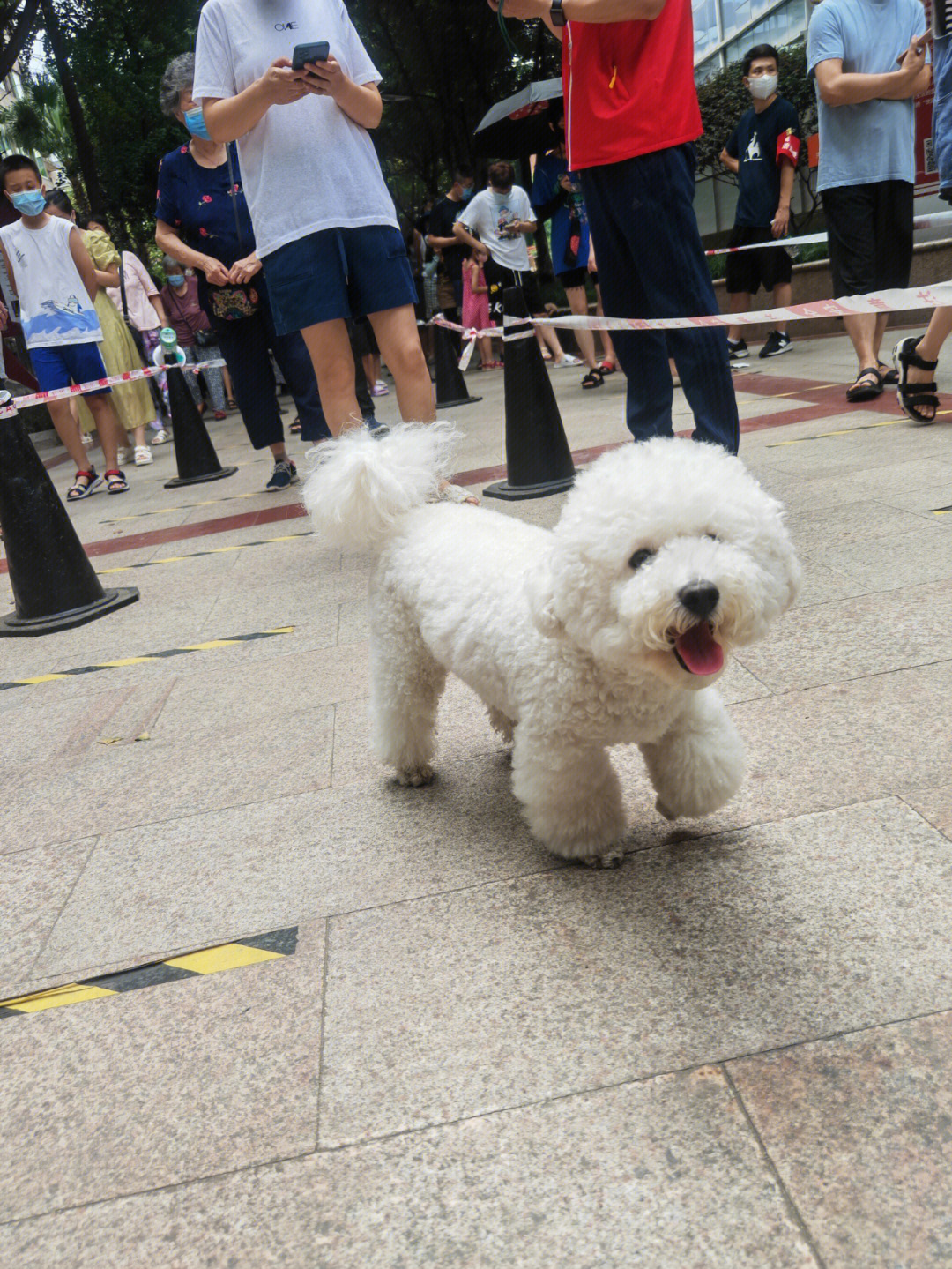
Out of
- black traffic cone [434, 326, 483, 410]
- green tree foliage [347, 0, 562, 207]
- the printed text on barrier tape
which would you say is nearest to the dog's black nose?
the printed text on barrier tape

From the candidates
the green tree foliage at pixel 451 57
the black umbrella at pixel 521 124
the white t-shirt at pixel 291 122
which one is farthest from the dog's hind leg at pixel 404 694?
the green tree foliage at pixel 451 57

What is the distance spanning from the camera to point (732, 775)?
6.83 feet

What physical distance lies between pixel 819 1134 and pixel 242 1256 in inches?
28.8

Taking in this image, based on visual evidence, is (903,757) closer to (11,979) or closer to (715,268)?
(11,979)

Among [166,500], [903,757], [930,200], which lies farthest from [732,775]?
[930,200]

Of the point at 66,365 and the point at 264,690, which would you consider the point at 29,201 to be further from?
the point at 264,690

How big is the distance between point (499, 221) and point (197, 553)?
21.5 feet

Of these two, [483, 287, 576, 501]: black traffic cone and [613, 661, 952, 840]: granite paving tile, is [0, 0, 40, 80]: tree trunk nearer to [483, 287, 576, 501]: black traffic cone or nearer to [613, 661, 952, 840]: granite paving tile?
[483, 287, 576, 501]: black traffic cone

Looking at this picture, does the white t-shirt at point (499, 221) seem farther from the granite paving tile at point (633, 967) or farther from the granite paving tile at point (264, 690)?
the granite paving tile at point (633, 967)

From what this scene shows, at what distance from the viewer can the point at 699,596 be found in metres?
1.61

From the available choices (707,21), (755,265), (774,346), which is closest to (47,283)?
(755,265)

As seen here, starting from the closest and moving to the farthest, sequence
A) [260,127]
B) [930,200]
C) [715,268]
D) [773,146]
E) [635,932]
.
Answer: [635,932] → [260,127] → [773,146] → [930,200] → [715,268]

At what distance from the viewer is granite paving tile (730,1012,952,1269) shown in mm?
1166

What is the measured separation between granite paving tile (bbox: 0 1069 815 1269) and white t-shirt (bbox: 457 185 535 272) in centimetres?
1000
